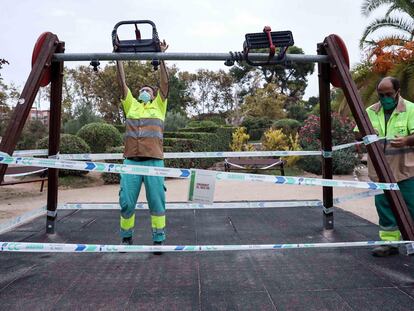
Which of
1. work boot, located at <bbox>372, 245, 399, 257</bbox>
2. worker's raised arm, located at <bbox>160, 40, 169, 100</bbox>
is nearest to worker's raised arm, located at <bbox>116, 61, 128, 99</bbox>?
worker's raised arm, located at <bbox>160, 40, 169, 100</bbox>

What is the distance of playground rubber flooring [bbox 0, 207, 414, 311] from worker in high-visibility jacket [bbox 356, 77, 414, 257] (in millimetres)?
288

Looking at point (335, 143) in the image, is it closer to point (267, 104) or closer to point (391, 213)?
point (391, 213)

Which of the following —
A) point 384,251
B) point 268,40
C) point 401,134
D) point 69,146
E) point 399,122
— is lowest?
point 384,251

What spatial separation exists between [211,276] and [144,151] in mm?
1331

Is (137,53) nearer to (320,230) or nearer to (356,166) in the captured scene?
(320,230)

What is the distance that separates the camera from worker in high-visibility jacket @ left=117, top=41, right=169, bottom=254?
3545 mm

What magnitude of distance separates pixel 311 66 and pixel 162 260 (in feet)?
135

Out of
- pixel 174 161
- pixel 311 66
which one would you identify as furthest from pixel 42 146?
pixel 311 66

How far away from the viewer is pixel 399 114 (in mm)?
3422

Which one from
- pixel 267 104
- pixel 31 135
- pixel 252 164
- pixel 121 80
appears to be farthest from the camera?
pixel 267 104

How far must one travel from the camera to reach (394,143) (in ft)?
10.7

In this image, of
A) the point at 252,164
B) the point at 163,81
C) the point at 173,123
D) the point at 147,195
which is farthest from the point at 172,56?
the point at 173,123

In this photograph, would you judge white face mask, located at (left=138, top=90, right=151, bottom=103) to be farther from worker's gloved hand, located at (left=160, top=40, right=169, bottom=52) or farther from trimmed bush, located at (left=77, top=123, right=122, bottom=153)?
trimmed bush, located at (left=77, top=123, right=122, bottom=153)

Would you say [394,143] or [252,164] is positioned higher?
[394,143]
